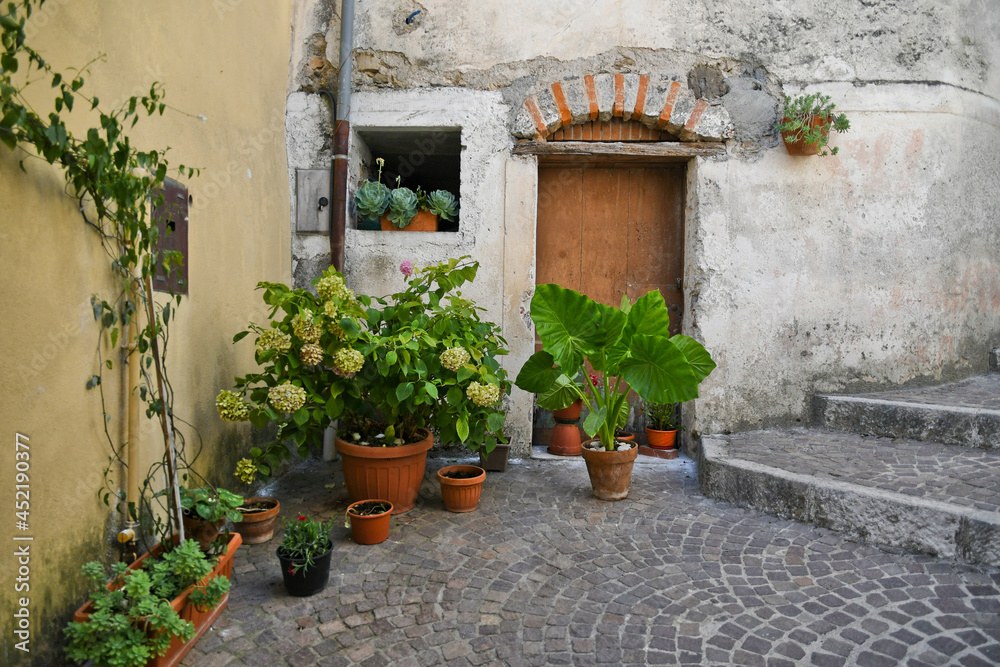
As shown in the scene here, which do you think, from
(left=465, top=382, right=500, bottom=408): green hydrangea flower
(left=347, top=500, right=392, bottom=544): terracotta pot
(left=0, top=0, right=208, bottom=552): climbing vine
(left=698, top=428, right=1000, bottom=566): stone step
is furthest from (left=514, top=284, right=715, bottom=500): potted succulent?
(left=0, top=0, right=208, bottom=552): climbing vine

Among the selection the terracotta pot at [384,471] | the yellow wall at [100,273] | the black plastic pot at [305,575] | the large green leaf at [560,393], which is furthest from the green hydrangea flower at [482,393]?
the yellow wall at [100,273]

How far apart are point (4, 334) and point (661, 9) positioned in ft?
13.1

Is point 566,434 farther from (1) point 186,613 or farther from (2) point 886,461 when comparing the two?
(1) point 186,613

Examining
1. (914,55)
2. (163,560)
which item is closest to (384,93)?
(163,560)

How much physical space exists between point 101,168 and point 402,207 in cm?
225

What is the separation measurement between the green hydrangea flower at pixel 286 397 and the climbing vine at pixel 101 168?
1.56 ft

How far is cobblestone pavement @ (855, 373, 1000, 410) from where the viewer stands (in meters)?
3.44

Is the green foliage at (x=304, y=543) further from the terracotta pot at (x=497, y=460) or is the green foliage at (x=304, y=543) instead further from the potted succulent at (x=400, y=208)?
the potted succulent at (x=400, y=208)

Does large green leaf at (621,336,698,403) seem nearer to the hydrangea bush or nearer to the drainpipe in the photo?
the hydrangea bush

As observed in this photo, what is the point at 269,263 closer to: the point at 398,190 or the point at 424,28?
the point at 398,190

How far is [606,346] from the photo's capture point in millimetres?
3252

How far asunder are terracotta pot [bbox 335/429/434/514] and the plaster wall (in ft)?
4.12

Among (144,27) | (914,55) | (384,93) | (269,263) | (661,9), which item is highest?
(661,9)

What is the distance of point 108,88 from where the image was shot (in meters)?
2.16
